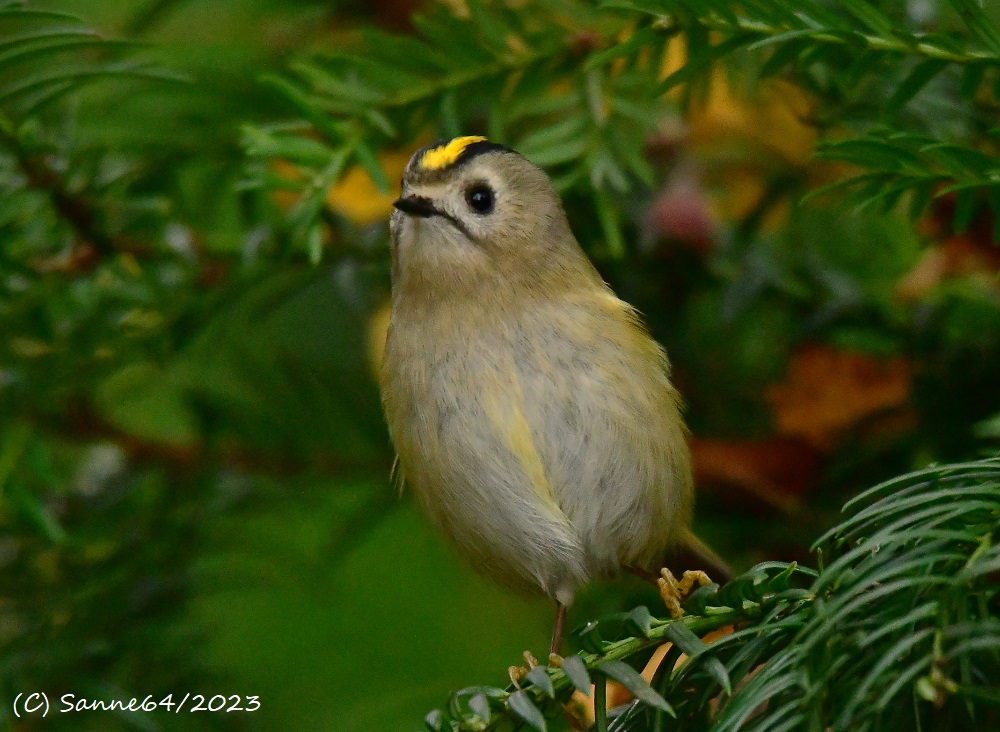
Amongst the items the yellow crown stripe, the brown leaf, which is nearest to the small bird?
the yellow crown stripe

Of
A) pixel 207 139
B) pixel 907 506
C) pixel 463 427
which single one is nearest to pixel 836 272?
pixel 463 427

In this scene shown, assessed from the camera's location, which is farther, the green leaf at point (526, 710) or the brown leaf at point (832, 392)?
the brown leaf at point (832, 392)

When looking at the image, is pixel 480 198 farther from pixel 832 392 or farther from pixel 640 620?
pixel 640 620

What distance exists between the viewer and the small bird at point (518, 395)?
156cm

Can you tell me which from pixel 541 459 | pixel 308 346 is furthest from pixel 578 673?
pixel 308 346

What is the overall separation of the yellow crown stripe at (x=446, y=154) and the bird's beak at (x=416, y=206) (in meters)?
0.06

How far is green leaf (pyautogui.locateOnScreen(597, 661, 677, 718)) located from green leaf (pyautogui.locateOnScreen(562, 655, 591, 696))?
0.08 feet

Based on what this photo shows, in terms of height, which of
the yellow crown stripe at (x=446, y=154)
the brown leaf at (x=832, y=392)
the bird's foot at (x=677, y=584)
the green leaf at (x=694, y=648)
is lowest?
the bird's foot at (x=677, y=584)

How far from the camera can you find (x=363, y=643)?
2117 mm

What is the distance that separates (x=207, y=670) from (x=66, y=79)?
0.91 meters

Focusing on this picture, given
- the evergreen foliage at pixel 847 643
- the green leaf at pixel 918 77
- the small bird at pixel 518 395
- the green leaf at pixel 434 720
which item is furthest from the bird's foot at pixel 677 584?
the green leaf at pixel 918 77

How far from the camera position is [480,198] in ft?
5.71

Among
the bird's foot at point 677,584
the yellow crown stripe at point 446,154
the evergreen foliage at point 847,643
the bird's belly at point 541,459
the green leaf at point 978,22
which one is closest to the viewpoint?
the evergreen foliage at point 847,643

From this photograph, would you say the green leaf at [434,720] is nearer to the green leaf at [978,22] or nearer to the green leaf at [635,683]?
the green leaf at [635,683]
